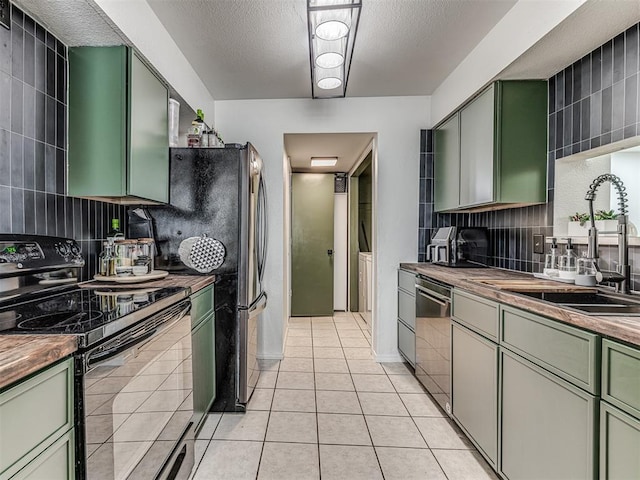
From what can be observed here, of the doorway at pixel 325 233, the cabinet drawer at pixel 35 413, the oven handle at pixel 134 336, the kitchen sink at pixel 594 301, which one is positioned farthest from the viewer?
the doorway at pixel 325 233

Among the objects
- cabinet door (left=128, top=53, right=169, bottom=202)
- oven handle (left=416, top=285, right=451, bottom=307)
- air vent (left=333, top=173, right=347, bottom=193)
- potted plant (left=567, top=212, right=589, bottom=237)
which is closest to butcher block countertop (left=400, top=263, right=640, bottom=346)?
oven handle (left=416, top=285, right=451, bottom=307)

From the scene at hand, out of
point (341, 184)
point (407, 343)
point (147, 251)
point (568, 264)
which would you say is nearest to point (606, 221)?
point (568, 264)

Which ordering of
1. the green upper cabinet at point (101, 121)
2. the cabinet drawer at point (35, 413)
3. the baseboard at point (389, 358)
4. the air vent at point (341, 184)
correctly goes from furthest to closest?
the air vent at point (341, 184)
the baseboard at point (389, 358)
the green upper cabinet at point (101, 121)
the cabinet drawer at point (35, 413)

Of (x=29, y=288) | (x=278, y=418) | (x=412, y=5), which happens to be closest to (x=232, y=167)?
(x=29, y=288)

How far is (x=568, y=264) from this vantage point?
1.87 meters

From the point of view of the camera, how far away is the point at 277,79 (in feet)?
9.34

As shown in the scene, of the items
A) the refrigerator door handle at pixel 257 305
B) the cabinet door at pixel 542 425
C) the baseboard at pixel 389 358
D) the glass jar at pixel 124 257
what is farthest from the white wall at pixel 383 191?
the cabinet door at pixel 542 425

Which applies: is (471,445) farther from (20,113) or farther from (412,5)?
(20,113)

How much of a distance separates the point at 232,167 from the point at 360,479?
1825mm

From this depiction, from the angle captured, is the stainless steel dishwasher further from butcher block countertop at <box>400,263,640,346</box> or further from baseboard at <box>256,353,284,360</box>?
Result: baseboard at <box>256,353,284,360</box>

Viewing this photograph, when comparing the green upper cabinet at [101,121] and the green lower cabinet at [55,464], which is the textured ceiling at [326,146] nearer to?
the green upper cabinet at [101,121]

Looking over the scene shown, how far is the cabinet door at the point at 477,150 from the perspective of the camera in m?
2.28

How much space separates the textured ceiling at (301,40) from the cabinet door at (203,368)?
1.75 m

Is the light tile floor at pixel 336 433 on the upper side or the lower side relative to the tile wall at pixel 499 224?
lower
